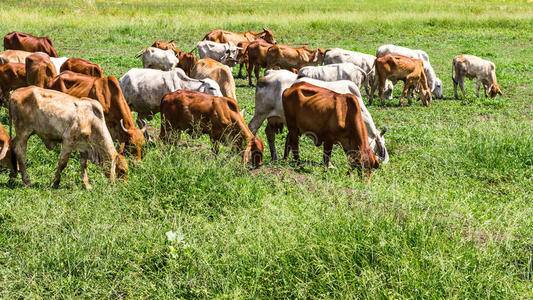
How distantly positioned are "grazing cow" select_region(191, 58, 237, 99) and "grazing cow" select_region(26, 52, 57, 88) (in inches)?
133

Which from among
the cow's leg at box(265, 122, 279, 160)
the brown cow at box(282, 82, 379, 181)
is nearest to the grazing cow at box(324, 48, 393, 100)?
the cow's leg at box(265, 122, 279, 160)

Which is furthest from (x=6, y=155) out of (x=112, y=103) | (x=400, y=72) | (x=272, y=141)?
(x=400, y=72)

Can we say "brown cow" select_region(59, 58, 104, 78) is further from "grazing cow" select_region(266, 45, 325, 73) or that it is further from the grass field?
"grazing cow" select_region(266, 45, 325, 73)

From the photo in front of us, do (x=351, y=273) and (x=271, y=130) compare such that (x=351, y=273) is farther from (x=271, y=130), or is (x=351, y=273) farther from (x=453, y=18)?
(x=453, y=18)

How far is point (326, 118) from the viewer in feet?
27.7

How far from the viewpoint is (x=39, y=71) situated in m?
11.5

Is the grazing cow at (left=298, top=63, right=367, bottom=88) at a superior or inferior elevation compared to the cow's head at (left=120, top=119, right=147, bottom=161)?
superior

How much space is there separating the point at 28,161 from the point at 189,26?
2328 centimetres

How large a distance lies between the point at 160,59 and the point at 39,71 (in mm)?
5543

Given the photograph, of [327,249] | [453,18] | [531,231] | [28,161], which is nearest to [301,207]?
[327,249]

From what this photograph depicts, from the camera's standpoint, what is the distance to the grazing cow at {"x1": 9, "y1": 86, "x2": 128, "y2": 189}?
25.2 feet

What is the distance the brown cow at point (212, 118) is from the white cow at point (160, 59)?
7807 mm

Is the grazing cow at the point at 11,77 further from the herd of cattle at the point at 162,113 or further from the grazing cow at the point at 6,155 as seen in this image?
the grazing cow at the point at 6,155

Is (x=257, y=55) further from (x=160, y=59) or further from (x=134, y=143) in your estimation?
(x=134, y=143)
